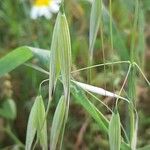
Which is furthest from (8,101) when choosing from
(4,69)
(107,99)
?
(4,69)

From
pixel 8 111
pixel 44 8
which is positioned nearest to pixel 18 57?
pixel 8 111

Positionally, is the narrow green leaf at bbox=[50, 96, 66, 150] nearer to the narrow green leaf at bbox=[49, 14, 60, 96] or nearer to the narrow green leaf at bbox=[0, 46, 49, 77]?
the narrow green leaf at bbox=[49, 14, 60, 96]

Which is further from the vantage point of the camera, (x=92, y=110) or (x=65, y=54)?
(x=92, y=110)

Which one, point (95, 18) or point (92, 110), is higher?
point (95, 18)

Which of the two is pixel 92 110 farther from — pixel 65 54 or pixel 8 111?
pixel 8 111

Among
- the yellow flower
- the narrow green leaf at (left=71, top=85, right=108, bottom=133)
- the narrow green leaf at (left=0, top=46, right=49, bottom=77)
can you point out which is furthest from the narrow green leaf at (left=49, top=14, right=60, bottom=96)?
the yellow flower

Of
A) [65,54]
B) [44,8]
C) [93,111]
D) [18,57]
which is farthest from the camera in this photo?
[44,8]

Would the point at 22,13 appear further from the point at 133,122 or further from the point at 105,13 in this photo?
the point at 133,122

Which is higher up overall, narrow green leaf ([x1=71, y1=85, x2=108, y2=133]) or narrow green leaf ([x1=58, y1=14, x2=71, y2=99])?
narrow green leaf ([x1=58, y1=14, x2=71, y2=99])

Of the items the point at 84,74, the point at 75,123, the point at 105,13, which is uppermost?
the point at 105,13
